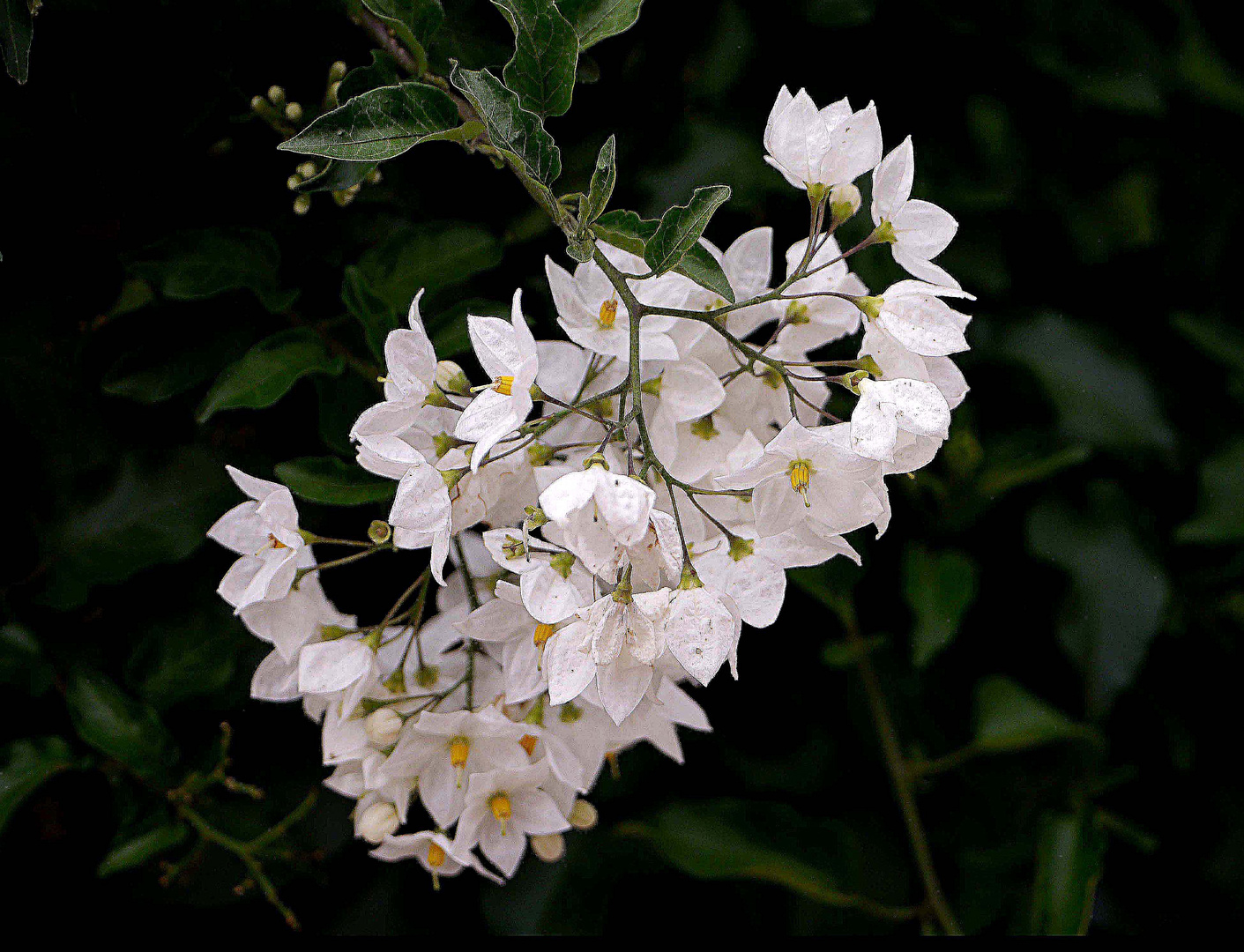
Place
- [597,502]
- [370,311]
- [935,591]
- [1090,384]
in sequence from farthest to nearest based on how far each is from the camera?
[1090,384] < [935,591] < [370,311] < [597,502]

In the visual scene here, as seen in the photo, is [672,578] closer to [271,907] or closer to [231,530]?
[231,530]

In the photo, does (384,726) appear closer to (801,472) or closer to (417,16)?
(801,472)

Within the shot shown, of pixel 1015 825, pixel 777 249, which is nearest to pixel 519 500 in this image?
pixel 777 249

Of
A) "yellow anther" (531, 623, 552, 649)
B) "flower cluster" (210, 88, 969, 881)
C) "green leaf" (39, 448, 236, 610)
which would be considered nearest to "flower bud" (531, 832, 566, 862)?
"flower cluster" (210, 88, 969, 881)

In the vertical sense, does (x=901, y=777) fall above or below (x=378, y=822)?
below

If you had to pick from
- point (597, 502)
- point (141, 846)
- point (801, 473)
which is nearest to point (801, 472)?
point (801, 473)

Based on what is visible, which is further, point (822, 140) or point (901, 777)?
point (901, 777)
